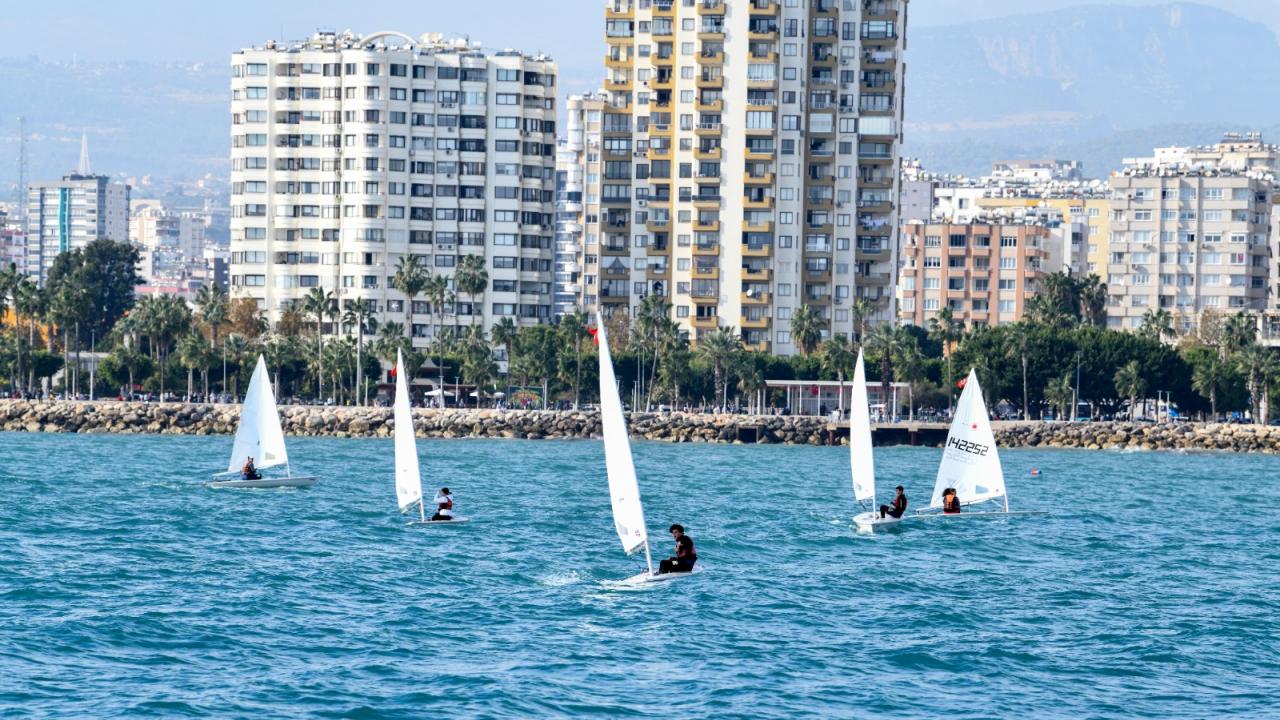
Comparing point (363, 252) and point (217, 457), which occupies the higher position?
point (363, 252)

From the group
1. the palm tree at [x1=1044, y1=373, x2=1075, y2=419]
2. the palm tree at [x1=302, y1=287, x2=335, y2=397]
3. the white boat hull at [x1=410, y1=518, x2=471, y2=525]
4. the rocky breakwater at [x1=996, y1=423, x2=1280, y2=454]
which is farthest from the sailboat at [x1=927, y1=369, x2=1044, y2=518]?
the palm tree at [x1=302, y1=287, x2=335, y2=397]

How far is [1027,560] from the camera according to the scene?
2340 inches

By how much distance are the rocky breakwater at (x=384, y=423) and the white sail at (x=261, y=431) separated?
220 feet

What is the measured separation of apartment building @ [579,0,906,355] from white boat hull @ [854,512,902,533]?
118291 millimetres

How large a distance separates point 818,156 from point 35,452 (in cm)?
8911

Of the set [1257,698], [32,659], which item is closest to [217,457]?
[32,659]

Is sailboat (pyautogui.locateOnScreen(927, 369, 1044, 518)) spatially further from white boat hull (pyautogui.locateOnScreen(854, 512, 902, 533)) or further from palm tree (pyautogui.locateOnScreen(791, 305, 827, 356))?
palm tree (pyautogui.locateOnScreen(791, 305, 827, 356))

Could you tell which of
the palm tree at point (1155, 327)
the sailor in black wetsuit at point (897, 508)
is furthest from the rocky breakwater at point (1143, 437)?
the sailor in black wetsuit at point (897, 508)

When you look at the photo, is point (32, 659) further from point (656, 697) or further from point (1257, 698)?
point (1257, 698)

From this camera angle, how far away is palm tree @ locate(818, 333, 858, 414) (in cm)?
16400

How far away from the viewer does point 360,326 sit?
525ft

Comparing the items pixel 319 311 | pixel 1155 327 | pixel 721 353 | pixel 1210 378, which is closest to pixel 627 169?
pixel 721 353

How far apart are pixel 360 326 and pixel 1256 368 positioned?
2812 inches

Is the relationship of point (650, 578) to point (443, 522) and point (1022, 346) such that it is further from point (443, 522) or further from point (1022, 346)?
point (1022, 346)
